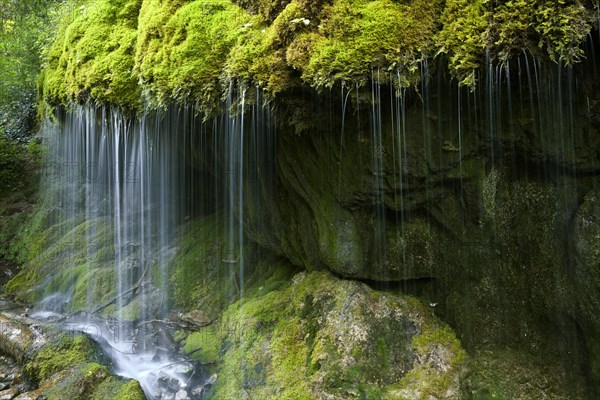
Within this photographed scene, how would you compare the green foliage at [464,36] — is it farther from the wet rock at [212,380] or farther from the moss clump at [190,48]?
the wet rock at [212,380]

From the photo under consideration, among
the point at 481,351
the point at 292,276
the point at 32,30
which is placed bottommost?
the point at 481,351

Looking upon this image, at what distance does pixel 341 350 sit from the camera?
425 centimetres

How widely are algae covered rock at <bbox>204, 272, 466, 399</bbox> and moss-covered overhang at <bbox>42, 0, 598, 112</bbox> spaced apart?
7.86 feet

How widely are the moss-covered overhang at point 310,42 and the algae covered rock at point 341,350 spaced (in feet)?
7.86

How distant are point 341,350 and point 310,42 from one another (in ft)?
10.1

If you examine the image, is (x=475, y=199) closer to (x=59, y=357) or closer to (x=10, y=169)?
(x=59, y=357)

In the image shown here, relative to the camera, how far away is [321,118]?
4.43m

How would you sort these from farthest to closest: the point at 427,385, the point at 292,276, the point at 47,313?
the point at 47,313
the point at 292,276
the point at 427,385

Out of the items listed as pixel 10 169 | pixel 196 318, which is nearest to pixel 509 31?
pixel 196 318

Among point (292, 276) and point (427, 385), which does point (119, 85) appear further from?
point (427, 385)

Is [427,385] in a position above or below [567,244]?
below

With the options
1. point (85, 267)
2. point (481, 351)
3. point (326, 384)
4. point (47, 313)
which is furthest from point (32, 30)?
point (481, 351)

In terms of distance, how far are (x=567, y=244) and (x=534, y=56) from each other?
171 centimetres

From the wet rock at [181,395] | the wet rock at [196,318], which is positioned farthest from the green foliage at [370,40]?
the wet rock at [196,318]
